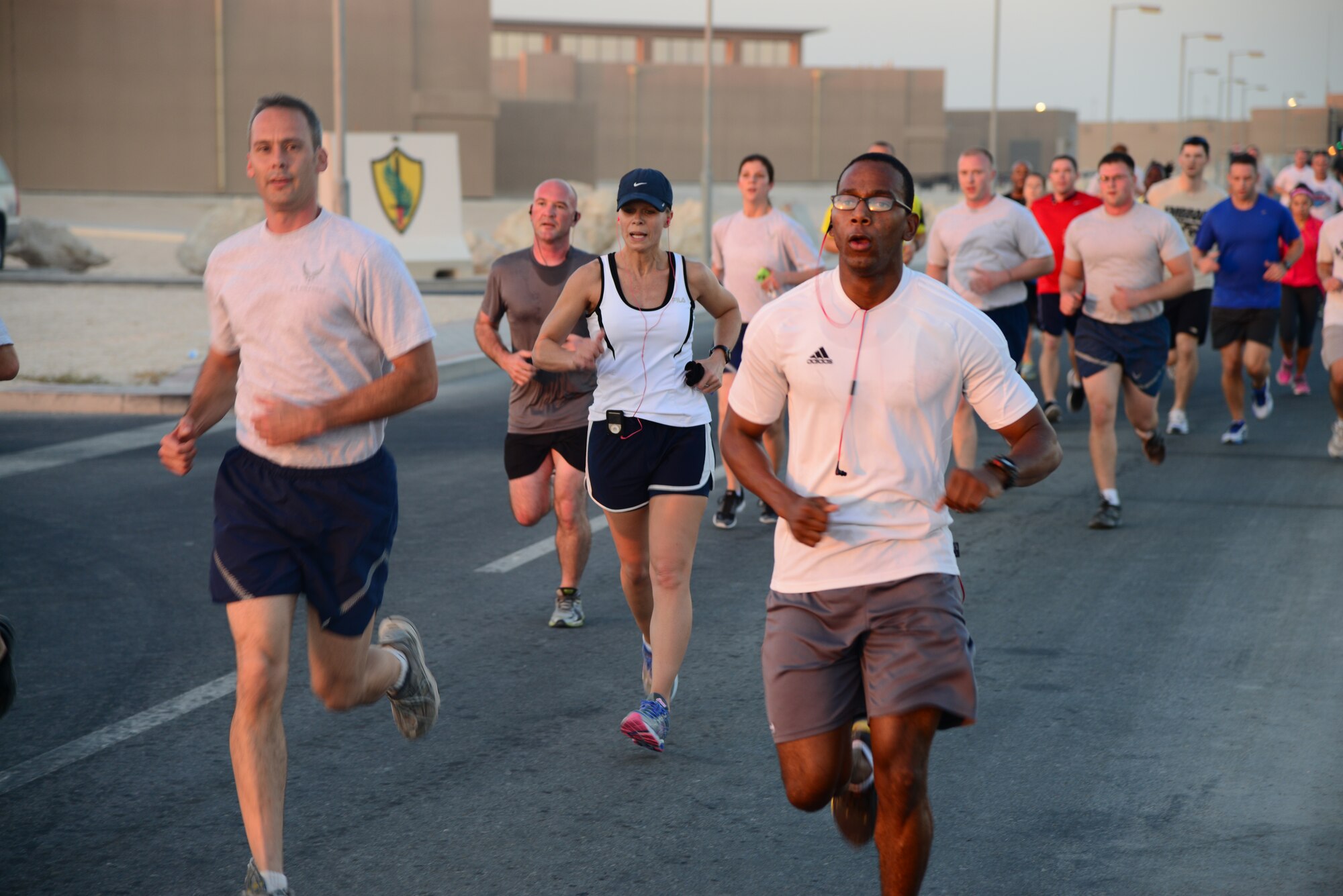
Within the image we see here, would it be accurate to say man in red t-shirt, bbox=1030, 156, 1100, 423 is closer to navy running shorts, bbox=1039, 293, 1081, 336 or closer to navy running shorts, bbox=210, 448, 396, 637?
→ navy running shorts, bbox=1039, 293, 1081, 336

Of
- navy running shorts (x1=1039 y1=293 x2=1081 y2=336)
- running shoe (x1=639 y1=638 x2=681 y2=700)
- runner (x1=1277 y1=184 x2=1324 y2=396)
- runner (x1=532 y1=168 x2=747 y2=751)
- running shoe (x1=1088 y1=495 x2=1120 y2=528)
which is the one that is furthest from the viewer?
runner (x1=1277 y1=184 x2=1324 y2=396)

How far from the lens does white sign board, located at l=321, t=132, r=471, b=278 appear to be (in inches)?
1006


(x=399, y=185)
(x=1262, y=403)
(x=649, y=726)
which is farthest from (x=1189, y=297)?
(x=399, y=185)

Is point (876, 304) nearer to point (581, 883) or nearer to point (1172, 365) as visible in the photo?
point (581, 883)

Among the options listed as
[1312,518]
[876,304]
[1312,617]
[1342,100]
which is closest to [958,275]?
[1312,518]

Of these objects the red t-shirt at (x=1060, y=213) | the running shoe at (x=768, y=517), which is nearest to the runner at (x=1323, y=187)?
the red t-shirt at (x=1060, y=213)

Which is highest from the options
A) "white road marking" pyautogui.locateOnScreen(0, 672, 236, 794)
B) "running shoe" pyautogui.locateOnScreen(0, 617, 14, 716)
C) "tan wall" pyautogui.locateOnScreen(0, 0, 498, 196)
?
"tan wall" pyautogui.locateOnScreen(0, 0, 498, 196)

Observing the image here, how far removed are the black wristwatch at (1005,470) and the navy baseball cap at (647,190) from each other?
2.24m

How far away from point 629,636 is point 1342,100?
15198 centimetres

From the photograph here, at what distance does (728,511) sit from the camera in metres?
9.56

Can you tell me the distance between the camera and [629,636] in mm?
7059

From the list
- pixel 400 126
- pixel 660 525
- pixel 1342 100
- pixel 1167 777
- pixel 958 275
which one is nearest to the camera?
pixel 1167 777

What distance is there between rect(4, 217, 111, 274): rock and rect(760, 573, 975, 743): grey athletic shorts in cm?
2690

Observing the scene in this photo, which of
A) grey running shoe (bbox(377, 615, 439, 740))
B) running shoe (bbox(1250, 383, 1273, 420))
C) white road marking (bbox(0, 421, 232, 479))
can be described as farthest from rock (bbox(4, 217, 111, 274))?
grey running shoe (bbox(377, 615, 439, 740))
